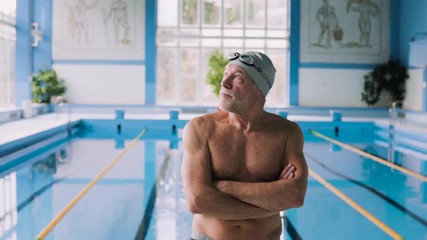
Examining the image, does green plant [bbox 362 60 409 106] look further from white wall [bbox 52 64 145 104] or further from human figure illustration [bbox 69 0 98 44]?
human figure illustration [bbox 69 0 98 44]

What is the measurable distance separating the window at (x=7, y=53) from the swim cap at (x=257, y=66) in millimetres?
15432

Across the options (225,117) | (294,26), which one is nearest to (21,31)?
(294,26)

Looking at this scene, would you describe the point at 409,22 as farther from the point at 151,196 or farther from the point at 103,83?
the point at 151,196

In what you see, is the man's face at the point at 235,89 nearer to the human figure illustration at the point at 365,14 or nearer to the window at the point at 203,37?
the window at the point at 203,37

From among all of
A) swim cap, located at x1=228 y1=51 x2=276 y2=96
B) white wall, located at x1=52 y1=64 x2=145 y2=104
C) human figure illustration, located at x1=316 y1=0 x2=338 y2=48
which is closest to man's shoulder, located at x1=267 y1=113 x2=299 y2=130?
swim cap, located at x1=228 y1=51 x2=276 y2=96

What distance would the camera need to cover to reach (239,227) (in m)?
1.69

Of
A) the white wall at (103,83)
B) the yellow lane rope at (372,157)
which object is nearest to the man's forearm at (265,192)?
the yellow lane rope at (372,157)

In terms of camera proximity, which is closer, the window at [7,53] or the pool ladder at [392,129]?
the pool ladder at [392,129]

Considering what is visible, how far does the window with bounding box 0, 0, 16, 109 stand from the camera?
1619cm

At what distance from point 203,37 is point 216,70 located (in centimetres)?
201

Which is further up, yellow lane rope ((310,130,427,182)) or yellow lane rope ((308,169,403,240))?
yellow lane rope ((310,130,427,182))

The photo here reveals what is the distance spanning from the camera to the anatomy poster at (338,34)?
19172 mm

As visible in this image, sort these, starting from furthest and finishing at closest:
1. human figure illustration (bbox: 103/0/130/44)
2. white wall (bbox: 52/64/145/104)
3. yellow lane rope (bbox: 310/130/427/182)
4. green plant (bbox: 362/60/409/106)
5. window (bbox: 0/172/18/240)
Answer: human figure illustration (bbox: 103/0/130/44) < white wall (bbox: 52/64/145/104) < green plant (bbox: 362/60/409/106) < yellow lane rope (bbox: 310/130/427/182) < window (bbox: 0/172/18/240)

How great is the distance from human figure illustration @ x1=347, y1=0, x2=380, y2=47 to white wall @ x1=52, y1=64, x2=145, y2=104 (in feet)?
25.0
